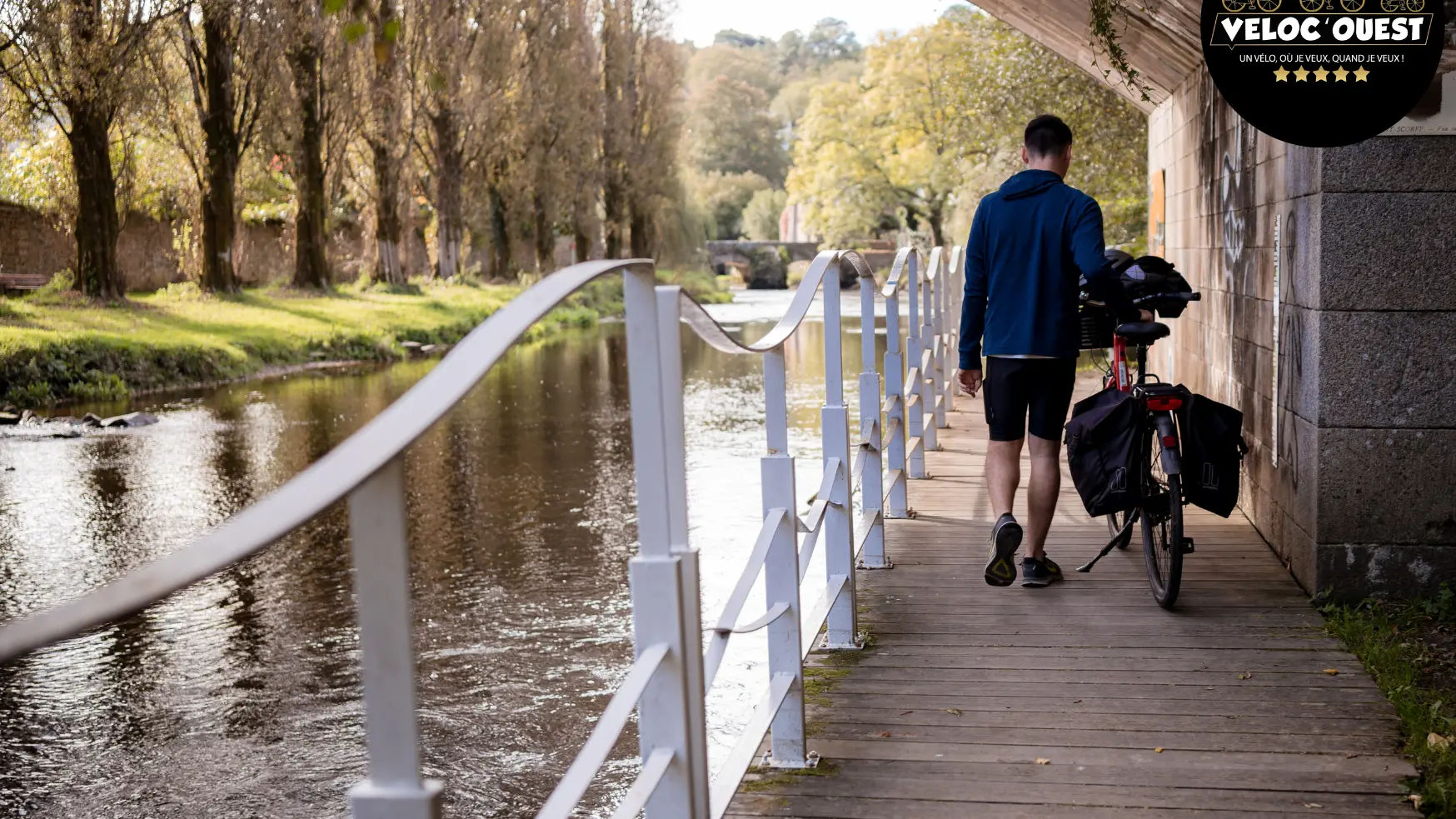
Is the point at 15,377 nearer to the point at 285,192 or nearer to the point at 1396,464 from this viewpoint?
the point at 1396,464

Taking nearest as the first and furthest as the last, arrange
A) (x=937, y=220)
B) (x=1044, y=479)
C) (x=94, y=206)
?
(x=1044, y=479) < (x=94, y=206) < (x=937, y=220)

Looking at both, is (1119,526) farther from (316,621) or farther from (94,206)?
(94,206)

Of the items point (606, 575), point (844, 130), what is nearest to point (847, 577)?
point (606, 575)

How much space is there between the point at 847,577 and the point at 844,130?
49.3 metres

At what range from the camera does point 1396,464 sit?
15.5 feet

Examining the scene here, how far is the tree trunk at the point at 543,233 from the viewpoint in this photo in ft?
121

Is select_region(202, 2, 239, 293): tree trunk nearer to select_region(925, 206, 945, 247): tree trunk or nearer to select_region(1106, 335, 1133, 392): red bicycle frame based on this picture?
select_region(1106, 335, 1133, 392): red bicycle frame

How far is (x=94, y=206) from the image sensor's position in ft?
68.5

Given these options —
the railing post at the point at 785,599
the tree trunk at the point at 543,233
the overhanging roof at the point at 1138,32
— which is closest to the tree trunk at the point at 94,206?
the overhanging roof at the point at 1138,32

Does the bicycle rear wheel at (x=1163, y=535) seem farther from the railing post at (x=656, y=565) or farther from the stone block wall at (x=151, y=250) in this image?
the stone block wall at (x=151, y=250)

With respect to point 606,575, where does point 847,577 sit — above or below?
above

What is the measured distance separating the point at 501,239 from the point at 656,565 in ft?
120

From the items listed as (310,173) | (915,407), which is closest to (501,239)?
(310,173)

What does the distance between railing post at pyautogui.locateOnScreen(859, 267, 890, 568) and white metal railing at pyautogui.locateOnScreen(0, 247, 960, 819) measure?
0.56 meters
